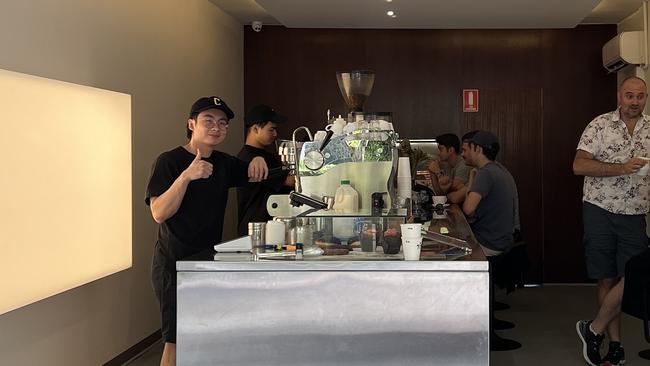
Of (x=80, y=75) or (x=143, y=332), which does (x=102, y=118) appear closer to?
(x=80, y=75)

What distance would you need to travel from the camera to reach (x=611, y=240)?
4.77 metres

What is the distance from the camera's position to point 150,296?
5.53 m

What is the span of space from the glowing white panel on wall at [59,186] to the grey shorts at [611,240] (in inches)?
113

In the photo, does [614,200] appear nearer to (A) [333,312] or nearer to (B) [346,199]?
(B) [346,199]

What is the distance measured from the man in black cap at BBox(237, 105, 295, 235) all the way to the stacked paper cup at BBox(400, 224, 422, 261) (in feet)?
6.75

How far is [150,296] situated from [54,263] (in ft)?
5.92

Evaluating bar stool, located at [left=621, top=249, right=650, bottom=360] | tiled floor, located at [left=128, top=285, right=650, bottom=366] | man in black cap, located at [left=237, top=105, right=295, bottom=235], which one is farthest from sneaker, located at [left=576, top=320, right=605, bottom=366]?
man in black cap, located at [left=237, top=105, right=295, bottom=235]

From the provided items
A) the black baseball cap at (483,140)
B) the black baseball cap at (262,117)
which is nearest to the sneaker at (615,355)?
the black baseball cap at (483,140)

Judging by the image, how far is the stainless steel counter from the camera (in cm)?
244

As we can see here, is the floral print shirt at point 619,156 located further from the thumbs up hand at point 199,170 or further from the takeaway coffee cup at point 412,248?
the thumbs up hand at point 199,170

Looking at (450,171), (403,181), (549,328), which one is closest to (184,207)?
(403,181)

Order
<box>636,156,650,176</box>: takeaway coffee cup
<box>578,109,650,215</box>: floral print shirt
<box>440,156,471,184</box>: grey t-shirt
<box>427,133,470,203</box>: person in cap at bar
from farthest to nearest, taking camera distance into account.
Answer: <box>440,156,471,184</box>: grey t-shirt < <box>427,133,470,203</box>: person in cap at bar < <box>578,109,650,215</box>: floral print shirt < <box>636,156,650,176</box>: takeaway coffee cup

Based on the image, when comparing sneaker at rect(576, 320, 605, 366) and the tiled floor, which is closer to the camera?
sneaker at rect(576, 320, 605, 366)

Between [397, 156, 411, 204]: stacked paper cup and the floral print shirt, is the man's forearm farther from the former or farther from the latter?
[397, 156, 411, 204]: stacked paper cup
